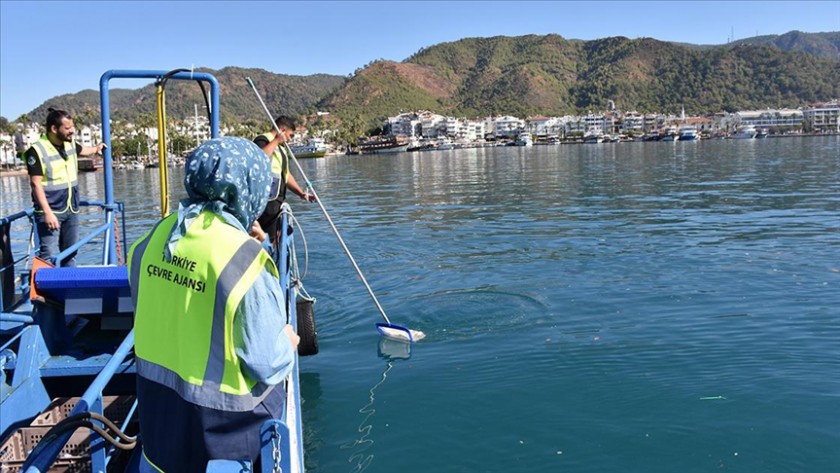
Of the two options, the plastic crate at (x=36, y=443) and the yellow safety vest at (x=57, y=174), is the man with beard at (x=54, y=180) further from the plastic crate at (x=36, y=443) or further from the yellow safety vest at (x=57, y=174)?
the plastic crate at (x=36, y=443)

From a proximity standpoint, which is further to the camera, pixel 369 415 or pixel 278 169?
pixel 278 169

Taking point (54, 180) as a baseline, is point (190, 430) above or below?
below

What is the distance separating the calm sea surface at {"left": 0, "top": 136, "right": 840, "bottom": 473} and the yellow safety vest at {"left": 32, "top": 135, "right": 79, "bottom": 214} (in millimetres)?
3628

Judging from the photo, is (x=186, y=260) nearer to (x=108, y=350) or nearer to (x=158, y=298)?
(x=158, y=298)

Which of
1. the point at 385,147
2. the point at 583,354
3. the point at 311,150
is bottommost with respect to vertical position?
the point at 583,354

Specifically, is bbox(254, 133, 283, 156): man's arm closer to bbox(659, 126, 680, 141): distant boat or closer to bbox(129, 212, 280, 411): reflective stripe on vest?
bbox(129, 212, 280, 411): reflective stripe on vest

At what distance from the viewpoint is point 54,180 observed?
8.30m

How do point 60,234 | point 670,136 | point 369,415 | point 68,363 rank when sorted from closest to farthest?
point 68,363 → point 369,415 → point 60,234 → point 670,136

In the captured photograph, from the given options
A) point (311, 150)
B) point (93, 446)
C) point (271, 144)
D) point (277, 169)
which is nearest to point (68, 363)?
point (93, 446)

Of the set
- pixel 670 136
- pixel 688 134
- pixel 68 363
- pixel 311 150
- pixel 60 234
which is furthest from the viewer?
pixel 670 136

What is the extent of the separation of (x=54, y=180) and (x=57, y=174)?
0.27ft

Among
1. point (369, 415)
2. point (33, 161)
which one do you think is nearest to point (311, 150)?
point (33, 161)

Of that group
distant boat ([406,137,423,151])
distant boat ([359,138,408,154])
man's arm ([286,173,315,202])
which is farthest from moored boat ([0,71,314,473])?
distant boat ([406,137,423,151])

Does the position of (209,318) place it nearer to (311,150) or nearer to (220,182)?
(220,182)
